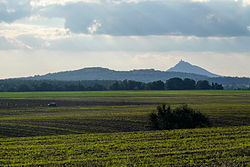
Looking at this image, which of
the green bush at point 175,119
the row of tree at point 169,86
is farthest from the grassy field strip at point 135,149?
the row of tree at point 169,86

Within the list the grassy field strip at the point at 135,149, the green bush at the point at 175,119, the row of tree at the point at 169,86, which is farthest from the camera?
the row of tree at the point at 169,86

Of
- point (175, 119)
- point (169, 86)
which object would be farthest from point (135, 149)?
point (169, 86)

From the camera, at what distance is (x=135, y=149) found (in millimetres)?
25328

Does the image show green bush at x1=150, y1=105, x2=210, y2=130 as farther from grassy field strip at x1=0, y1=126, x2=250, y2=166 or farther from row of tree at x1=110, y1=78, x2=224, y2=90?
row of tree at x1=110, y1=78, x2=224, y2=90

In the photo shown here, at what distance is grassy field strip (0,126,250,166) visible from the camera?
72.0ft

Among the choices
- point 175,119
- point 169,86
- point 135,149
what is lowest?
point 135,149

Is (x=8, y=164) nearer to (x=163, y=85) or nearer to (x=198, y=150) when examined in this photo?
(x=198, y=150)

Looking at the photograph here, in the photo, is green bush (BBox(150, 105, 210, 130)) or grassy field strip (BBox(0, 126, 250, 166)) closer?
grassy field strip (BBox(0, 126, 250, 166))

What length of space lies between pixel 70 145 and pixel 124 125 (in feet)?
63.4

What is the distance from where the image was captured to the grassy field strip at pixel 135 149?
2193 cm

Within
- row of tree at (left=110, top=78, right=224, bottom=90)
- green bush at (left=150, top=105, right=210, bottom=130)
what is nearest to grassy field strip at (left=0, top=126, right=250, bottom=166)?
green bush at (left=150, top=105, right=210, bottom=130)

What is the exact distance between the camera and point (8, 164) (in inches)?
867

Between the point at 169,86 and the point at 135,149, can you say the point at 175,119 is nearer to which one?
the point at 135,149

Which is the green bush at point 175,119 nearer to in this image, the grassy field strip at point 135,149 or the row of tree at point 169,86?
the grassy field strip at point 135,149
